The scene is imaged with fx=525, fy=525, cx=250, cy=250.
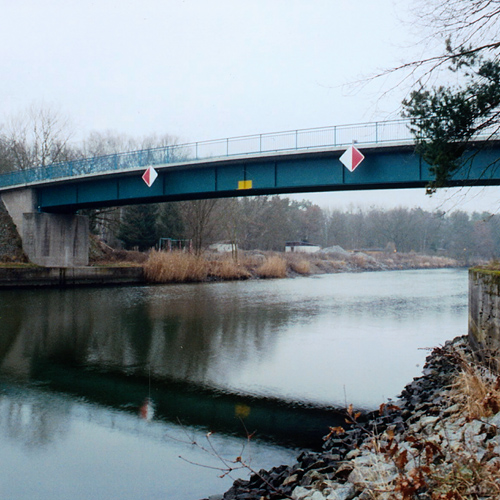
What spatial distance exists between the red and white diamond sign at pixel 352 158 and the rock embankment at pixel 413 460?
45.1ft

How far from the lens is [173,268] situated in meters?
33.6

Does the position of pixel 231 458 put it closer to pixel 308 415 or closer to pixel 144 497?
pixel 144 497

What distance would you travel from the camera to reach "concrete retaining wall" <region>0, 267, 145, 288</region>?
29.2 m

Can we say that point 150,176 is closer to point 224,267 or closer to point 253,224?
point 224,267

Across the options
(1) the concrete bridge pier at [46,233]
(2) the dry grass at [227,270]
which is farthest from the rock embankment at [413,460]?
(1) the concrete bridge pier at [46,233]

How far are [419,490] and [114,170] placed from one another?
88.3ft

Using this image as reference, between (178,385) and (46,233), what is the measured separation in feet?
89.2

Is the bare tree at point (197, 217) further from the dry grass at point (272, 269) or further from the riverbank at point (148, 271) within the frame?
the dry grass at point (272, 269)

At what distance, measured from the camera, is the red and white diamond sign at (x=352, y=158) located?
20.4 m

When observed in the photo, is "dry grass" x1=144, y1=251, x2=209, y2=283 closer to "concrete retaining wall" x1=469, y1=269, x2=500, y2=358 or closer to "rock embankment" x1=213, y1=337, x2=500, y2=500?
"concrete retaining wall" x1=469, y1=269, x2=500, y2=358

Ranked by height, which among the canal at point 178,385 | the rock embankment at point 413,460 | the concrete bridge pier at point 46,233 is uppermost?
the concrete bridge pier at point 46,233

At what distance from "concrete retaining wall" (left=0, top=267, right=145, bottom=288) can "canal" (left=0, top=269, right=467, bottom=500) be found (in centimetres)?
956

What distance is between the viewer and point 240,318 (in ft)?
61.2

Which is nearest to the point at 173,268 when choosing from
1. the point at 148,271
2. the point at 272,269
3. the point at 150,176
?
the point at 148,271
